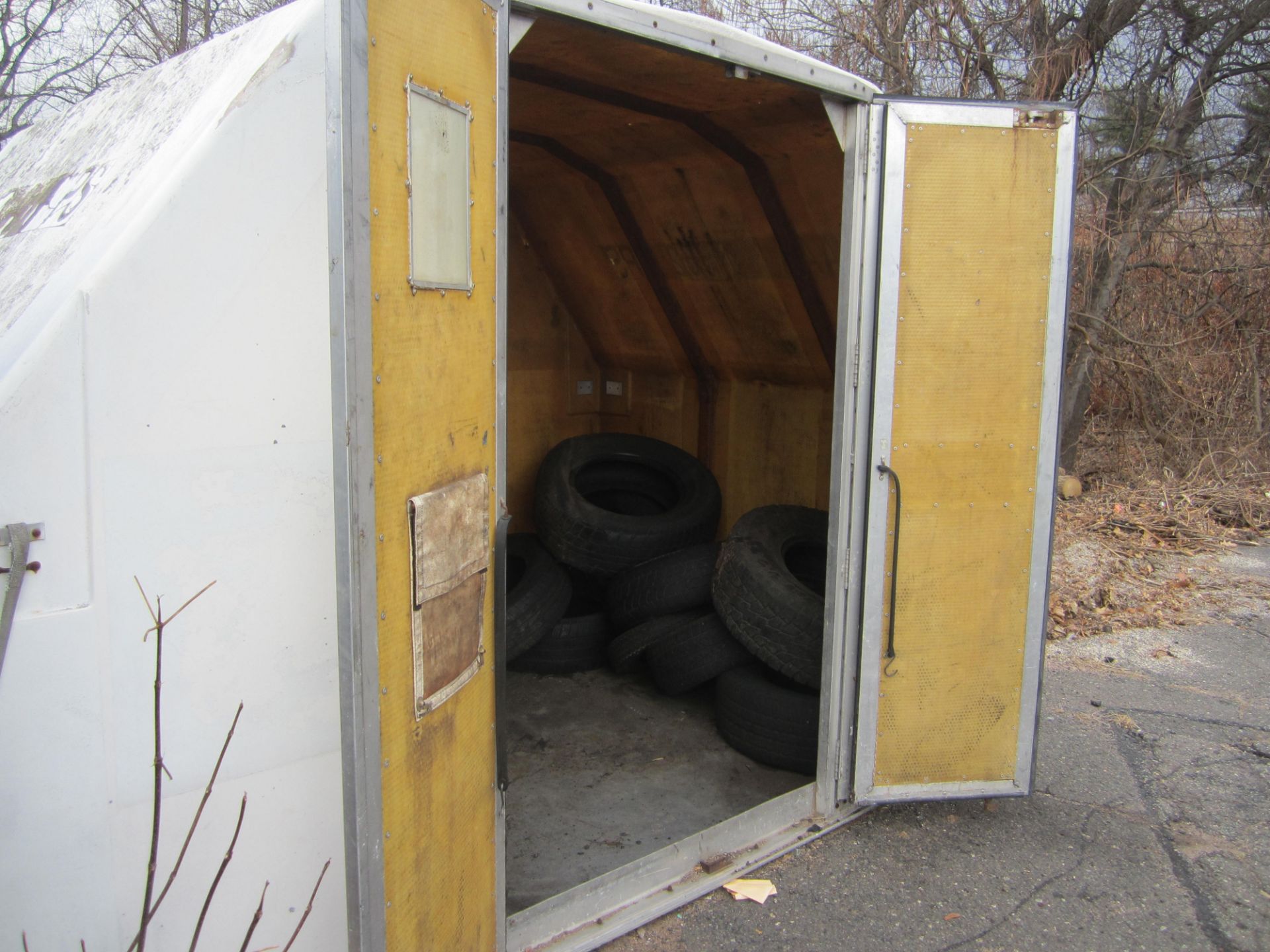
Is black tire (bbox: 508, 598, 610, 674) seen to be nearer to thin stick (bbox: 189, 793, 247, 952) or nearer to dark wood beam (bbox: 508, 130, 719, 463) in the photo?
dark wood beam (bbox: 508, 130, 719, 463)

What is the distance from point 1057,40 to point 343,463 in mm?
9424

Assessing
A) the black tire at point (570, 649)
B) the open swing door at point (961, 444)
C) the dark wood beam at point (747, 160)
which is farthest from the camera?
the black tire at point (570, 649)

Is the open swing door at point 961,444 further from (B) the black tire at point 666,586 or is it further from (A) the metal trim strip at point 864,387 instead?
(B) the black tire at point 666,586

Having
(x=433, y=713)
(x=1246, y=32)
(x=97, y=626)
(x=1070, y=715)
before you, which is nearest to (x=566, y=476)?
(x=1070, y=715)

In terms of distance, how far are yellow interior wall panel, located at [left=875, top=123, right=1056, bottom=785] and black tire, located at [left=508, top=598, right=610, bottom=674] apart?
5.85 ft

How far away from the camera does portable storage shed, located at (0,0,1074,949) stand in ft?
5.90

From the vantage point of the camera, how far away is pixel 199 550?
6.25 feet

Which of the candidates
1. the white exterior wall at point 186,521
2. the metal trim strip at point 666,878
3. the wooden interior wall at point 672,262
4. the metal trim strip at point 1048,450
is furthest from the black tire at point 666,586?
the white exterior wall at point 186,521

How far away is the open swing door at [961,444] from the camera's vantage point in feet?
10.9

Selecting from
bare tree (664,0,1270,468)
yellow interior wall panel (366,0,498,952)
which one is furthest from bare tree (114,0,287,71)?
yellow interior wall panel (366,0,498,952)

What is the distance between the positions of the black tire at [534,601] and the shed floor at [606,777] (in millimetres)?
301

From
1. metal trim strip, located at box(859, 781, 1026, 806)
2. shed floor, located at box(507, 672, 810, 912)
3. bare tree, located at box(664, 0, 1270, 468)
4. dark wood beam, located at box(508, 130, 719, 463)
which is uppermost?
bare tree, located at box(664, 0, 1270, 468)

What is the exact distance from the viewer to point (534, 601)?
465 cm

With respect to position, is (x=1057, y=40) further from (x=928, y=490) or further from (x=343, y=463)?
(x=343, y=463)
